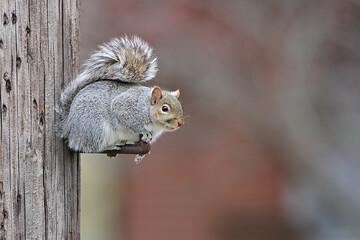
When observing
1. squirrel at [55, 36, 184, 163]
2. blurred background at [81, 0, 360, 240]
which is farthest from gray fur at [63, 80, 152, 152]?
blurred background at [81, 0, 360, 240]

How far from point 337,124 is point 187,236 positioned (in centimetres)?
226

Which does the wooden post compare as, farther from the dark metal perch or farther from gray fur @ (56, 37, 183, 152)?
the dark metal perch

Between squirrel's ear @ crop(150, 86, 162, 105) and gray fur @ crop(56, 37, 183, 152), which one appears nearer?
gray fur @ crop(56, 37, 183, 152)

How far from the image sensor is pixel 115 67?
3197mm

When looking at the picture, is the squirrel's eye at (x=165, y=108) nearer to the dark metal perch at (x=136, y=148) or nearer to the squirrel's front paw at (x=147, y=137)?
the squirrel's front paw at (x=147, y=137)

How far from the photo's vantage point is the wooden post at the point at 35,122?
2.88 m

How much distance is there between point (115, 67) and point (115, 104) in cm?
15

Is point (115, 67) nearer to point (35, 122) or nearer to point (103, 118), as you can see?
point (103, 118)

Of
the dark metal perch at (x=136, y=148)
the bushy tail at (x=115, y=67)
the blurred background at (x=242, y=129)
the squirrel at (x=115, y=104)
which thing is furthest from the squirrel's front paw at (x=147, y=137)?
the blurred background at (x=242, y=129)

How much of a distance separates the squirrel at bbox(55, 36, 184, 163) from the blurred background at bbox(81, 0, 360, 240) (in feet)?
13.7

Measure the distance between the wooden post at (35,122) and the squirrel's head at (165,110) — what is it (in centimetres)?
34

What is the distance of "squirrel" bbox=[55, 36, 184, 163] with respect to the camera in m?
3.07

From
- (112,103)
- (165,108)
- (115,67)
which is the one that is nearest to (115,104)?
(112,103)

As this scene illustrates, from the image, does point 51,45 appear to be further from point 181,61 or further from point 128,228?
point 128,228
